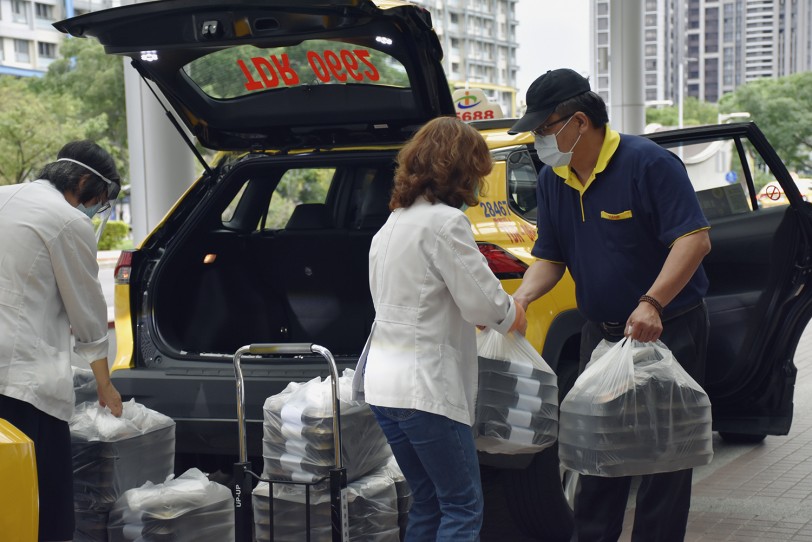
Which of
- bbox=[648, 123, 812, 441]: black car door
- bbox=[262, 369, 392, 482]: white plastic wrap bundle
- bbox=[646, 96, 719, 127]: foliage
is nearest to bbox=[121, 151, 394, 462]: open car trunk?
→ bbox=[262, 369, 392, 482]: white plastic wrap bundle

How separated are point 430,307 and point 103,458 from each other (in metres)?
1.61

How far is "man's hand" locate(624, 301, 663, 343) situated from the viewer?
Answer: 351 centimetres

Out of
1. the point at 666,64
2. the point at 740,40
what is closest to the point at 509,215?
the point at 666,64

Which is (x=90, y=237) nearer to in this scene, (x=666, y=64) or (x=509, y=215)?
(x=509, y=215)

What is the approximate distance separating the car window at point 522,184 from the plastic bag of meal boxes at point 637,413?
121 centimetres

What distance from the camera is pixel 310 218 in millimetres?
5809

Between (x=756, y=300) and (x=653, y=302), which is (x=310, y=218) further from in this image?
(x=653, y=302)

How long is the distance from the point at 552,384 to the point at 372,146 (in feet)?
5.35

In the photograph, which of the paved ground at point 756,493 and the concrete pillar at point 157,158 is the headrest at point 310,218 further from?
the concrete pillar at point 157,158

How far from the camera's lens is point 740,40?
198m

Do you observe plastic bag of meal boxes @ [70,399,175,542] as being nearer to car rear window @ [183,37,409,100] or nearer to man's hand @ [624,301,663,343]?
car rear window @ [183,37,409,100]

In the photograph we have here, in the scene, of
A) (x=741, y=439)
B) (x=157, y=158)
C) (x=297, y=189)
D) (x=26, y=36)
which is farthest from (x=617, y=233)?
(x=26, y=36)

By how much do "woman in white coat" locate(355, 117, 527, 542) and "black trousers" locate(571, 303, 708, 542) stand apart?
629mm

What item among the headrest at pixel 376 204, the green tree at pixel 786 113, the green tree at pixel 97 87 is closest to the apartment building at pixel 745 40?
the green tree at pixel 786 113
